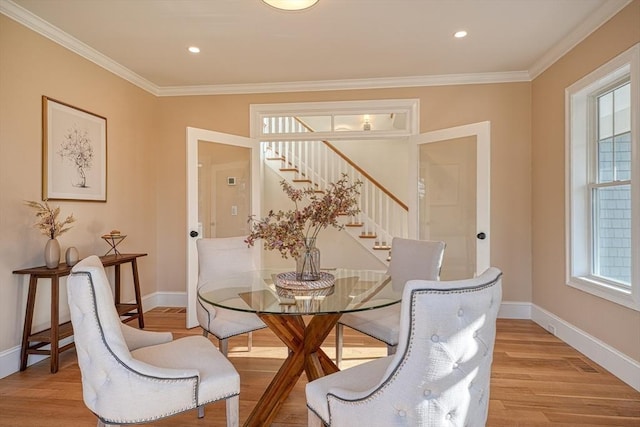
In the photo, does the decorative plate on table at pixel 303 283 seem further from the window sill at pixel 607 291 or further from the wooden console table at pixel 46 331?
the window sill at pixel 607 291

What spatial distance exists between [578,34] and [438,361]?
3170 millimetres

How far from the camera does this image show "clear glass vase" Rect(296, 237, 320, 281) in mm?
2123

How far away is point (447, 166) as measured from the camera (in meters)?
3.82

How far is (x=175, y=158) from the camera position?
4426 mm

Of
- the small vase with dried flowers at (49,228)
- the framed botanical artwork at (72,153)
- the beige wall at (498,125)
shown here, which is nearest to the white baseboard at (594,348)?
the beige wall at (498,125)

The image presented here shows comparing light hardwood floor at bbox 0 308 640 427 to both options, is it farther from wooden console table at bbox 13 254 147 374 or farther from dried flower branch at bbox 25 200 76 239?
dried flower branch at bbox 25 200 76 239

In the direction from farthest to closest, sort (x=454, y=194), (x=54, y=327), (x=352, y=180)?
1. (x=352, y=180)
2. (x=454, y=194)
3. (x=54, y=327)

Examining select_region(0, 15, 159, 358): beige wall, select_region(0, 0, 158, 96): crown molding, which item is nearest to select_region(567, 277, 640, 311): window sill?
select_region(0, 15, 159, 358): beige wall

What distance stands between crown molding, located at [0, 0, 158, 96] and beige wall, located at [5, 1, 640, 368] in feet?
0.18

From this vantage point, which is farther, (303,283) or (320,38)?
(320,38)

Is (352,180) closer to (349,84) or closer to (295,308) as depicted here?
(349,84)

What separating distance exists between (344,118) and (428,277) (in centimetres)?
246

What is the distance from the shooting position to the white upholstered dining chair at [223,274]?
7.77ft

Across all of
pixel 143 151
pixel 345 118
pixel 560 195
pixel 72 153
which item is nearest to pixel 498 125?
pixel 560 195
